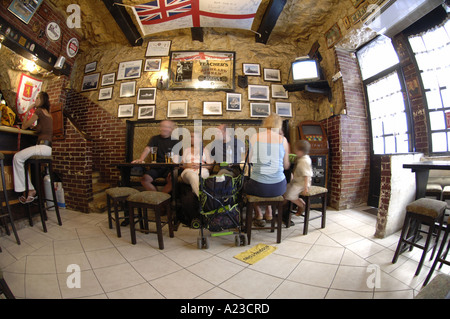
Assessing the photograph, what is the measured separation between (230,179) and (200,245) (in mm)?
796

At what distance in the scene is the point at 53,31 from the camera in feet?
10.7

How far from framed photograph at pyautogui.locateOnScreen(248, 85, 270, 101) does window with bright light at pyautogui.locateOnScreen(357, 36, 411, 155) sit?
1.90 metres

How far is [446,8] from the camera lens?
2.25 m

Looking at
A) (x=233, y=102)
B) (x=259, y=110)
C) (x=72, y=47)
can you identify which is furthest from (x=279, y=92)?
(x=72, y=47)

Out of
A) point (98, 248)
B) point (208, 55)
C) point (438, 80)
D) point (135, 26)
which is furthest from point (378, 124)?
point (135, 26)

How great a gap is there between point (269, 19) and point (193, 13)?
1.47 meters

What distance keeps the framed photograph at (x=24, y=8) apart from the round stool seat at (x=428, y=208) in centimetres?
598

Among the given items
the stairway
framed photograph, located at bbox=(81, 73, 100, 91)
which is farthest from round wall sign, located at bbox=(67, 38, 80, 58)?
the stairway

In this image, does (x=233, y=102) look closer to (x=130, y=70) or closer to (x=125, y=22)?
(x=130, y=70)

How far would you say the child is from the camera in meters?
2.23

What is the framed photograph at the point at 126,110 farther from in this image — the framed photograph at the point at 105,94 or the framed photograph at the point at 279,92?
the framed photograph at the point at 279,92

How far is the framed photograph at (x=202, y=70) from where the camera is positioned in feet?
12.2

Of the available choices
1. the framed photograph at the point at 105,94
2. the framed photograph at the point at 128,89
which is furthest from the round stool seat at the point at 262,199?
the framed photograph at the point at 105,94
